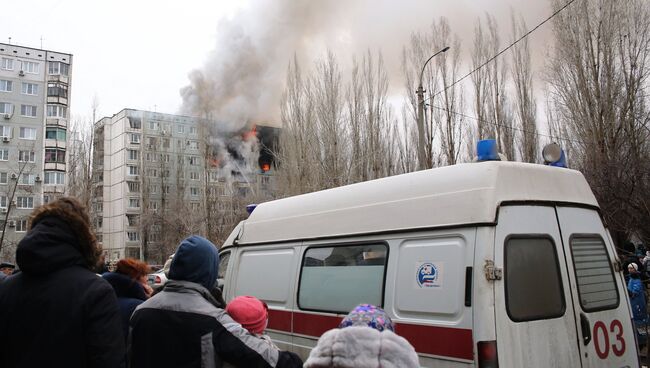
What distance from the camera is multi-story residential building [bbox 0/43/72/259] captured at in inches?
1812

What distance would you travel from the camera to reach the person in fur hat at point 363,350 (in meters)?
1.61

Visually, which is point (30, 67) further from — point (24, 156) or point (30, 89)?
point (24, 156)

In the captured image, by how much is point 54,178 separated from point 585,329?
169 ft

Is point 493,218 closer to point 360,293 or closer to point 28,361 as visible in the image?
point 360,293

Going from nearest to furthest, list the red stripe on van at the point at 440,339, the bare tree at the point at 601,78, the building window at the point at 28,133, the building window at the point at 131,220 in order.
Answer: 1. the red stripe on van at the point at 440,339
2. the bare tree at the point at 601,78
3. the building window at the point at 28,133
4. the building window at the point at 131,220

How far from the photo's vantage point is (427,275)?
135 inches

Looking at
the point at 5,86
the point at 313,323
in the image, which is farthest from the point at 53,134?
the point at 313,323

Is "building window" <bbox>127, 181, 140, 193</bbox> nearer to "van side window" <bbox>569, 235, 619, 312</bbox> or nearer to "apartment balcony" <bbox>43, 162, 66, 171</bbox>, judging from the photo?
"apartment balcony" <bbox>43, 162, 66, 171</bbox>

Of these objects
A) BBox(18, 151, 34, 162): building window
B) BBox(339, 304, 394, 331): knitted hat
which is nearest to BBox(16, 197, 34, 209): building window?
BBox(18, 151, 34, 162): building window

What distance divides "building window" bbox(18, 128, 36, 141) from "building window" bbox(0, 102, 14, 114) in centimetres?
205

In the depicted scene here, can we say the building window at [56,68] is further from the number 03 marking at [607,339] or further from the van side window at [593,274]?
the number 03 marking at [607,339]

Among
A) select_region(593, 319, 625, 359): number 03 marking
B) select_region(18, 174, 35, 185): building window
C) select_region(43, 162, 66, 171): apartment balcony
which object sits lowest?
select_region(593, 319, 625, 359): number 03 marking

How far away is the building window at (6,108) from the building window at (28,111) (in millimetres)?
836

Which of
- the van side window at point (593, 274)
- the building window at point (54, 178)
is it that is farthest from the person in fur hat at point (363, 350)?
the building window at point (54, 178)
